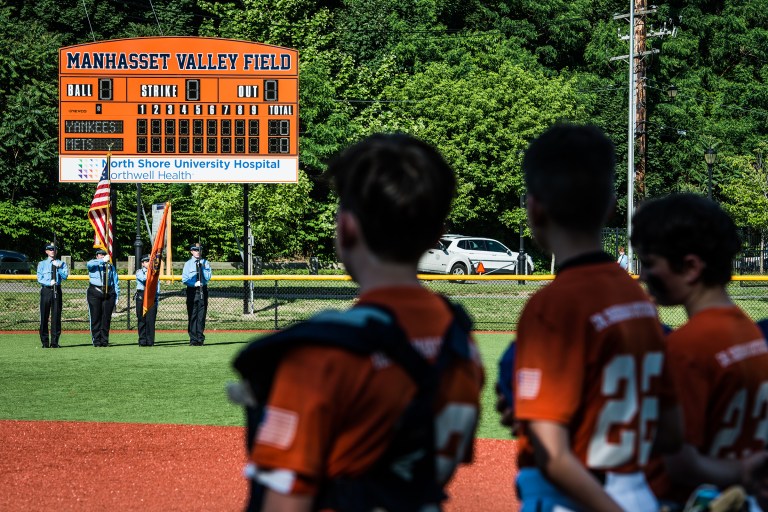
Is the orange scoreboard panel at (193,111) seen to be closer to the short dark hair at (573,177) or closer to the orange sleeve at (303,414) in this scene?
the short dark hair at (573,177)

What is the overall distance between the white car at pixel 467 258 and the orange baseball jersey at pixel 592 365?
1377 inches

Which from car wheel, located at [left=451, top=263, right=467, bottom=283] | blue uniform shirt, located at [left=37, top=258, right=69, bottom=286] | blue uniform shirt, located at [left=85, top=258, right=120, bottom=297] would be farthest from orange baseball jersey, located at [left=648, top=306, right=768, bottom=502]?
car wheel, located at [left=451, top=263, right=467, bottom=283]

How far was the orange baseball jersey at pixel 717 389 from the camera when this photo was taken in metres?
2.73

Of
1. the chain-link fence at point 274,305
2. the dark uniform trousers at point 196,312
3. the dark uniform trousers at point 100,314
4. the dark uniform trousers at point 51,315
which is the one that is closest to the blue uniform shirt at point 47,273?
the dark uniform trousers at point 51,315

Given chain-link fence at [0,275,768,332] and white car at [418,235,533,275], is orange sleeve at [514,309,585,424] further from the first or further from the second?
white car at [418,235,533,275]

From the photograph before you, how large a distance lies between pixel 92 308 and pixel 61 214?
2628 centimetres

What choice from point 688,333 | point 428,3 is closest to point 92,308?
point 688,333

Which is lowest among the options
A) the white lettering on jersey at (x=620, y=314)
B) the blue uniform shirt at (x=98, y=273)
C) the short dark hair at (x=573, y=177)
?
the blue uniform shirt at (x=98, y=273)

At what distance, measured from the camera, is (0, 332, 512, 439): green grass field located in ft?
37.3

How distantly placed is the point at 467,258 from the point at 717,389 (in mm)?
35646

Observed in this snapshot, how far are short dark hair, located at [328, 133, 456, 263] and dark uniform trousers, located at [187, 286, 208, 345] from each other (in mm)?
17333

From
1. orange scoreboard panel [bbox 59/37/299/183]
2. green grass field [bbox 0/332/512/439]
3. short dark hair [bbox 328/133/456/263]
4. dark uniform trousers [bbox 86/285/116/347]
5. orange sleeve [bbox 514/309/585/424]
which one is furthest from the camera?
orange scoreboard panel [bbox 59/37/299/183]

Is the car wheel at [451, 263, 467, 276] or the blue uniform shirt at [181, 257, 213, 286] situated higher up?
the blue uniform shirt at [181, 257, 213, 286]

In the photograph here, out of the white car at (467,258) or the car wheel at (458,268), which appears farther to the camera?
the car wheel at (458,268)
